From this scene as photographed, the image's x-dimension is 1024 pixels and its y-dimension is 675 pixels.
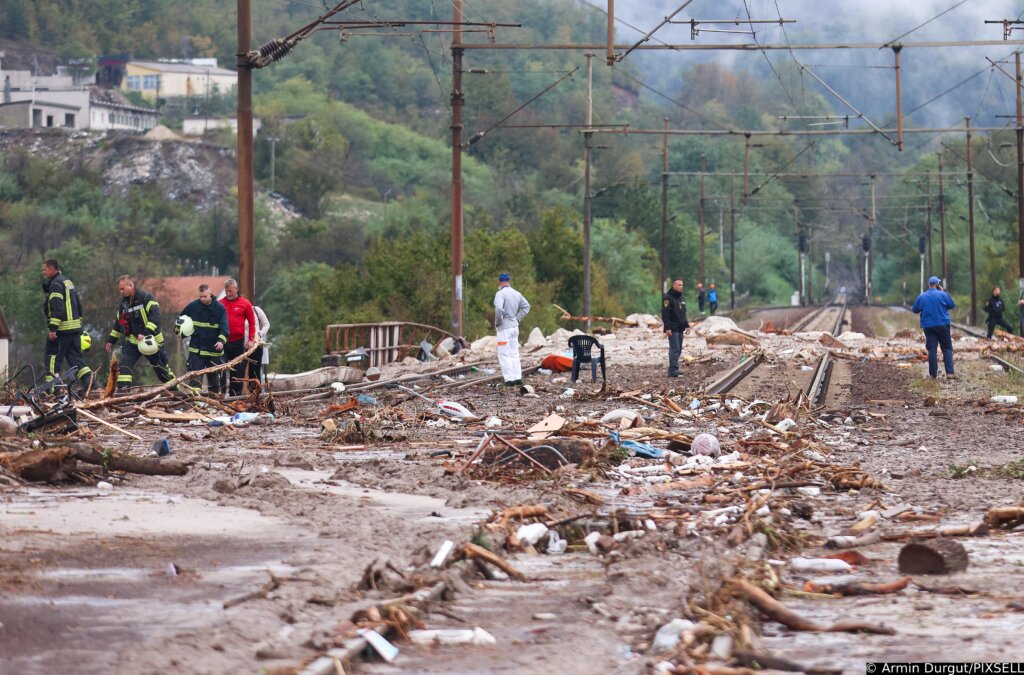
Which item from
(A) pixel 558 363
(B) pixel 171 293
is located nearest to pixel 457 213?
(A) pixel 558 363

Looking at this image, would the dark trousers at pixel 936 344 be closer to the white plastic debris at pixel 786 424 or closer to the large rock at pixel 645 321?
the white plastic debris at pixel 786 424

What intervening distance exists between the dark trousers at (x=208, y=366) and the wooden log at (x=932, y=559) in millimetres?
14328

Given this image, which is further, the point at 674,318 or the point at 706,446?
the point at 674,318

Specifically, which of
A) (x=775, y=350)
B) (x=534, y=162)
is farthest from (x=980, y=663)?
(x=534, y=162)

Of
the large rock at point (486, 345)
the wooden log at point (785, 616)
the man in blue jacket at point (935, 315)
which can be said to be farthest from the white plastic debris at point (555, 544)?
the large rock at point (486, 345)

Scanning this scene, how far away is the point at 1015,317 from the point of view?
65812mm

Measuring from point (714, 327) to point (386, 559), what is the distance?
39.4 meters

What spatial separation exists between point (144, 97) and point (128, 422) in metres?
176

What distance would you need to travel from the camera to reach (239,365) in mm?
22266

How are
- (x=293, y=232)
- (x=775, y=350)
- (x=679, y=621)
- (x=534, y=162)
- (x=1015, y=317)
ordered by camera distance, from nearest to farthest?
(x=679, y=621)
(x=775, y=350)
(x=1015, y=317)
(x=293, y=232)
(x=534, y=162)

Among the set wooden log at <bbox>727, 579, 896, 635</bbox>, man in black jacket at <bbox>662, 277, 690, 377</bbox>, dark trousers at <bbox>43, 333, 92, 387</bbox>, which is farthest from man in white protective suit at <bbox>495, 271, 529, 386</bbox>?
wooden log at <bbox>727, 579, 896, 635</bbox>

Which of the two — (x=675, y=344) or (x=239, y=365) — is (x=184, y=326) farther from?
(x=675, y=344)

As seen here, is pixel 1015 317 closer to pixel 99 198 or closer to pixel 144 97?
pixel 99 198

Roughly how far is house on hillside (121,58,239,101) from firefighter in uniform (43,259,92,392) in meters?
164
